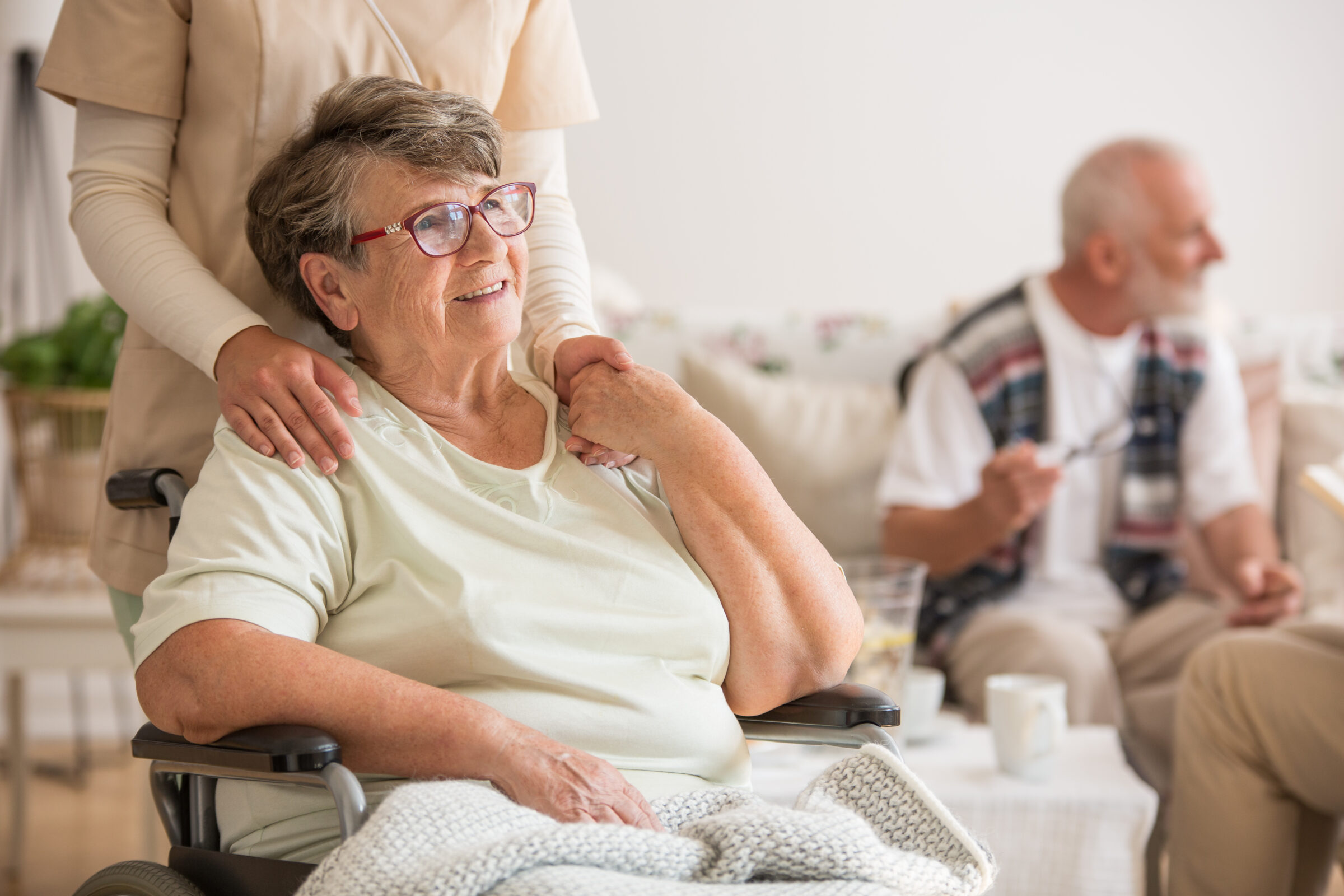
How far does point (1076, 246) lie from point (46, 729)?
2.84m

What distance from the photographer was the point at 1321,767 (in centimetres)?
165

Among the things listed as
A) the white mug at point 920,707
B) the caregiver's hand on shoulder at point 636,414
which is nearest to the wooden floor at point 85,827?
the white mug at point 920,707

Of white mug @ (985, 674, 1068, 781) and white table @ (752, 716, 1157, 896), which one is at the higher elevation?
white mug @ (985, 674, 1068, 781)

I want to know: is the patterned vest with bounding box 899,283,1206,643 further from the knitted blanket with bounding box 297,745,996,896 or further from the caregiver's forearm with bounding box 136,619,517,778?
the caregiver's forearm with bounding box 136,619,517,778

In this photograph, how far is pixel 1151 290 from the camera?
2.40 meters

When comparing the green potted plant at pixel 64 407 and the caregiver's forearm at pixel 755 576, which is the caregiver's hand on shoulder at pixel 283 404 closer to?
the caregiver's forearm at pixel 755 576

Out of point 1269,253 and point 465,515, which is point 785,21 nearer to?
point 1269,253

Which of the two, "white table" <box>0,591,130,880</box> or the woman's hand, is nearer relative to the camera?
the woman's hand

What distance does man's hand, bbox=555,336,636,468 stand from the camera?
1.19 meters

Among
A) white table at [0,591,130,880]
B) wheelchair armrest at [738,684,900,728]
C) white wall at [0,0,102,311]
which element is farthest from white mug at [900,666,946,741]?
white wall at [0,0,102,311]

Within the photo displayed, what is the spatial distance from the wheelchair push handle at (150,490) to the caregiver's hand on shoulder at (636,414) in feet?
1.27

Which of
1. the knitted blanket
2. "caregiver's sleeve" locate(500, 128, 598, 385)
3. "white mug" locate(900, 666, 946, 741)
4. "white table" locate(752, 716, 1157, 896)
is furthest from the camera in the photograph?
"white mug" locate(900, 666, 946, 741)

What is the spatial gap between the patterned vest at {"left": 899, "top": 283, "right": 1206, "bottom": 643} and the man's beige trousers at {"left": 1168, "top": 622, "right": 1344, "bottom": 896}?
0.52 meters

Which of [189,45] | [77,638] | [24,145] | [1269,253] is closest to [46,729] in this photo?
[77,638]
